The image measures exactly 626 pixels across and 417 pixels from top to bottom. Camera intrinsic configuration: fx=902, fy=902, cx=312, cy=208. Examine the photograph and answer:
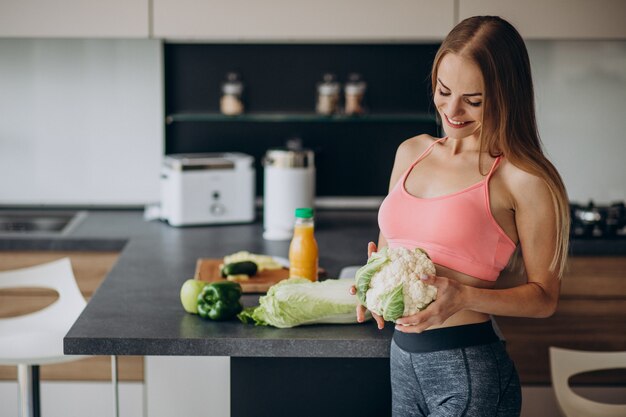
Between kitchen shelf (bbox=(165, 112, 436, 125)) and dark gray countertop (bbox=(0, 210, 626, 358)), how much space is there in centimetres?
43

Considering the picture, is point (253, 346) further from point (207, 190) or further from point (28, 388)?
point (207, 190)

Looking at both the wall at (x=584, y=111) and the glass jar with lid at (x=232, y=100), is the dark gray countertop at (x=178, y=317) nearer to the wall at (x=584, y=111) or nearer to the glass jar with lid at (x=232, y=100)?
the glass jar with lid at (x=232, y=100)

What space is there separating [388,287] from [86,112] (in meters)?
2.71

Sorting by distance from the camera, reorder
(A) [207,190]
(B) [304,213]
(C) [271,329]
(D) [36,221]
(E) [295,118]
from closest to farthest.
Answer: (C) [271,329] → (B) [304,213] → (A) [207,190] → (D) [36,221] → (E) [295,118]

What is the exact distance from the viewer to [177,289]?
2.56 metres

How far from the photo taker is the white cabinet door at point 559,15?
141 inches

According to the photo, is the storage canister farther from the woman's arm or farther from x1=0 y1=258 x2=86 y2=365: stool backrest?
the woman's arm

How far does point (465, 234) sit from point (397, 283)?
0.19 meters

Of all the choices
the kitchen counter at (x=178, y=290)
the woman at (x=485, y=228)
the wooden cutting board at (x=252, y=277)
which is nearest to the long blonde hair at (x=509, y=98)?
the woman at (x=485, y=228)

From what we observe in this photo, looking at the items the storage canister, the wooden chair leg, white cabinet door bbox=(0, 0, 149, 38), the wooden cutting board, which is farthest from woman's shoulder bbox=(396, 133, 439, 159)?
white cabinet door bbox=(0, 0, 149, 38)

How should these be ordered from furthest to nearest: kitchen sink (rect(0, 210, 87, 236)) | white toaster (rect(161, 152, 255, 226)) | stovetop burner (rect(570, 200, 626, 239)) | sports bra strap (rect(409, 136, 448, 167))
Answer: kitchen sink (rect(0, 210, 87, 236))
white toaster (rect(161, 152, 255, 226))
stovetop burner (rect(570, 200, 626, 239))
sports bra strap (rect(409, 136, 448, 167))

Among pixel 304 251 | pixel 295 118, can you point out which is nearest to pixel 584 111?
pixel 295 118

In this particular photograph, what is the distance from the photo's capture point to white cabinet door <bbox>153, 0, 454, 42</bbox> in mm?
3580

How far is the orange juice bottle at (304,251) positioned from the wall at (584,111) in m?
1.91
